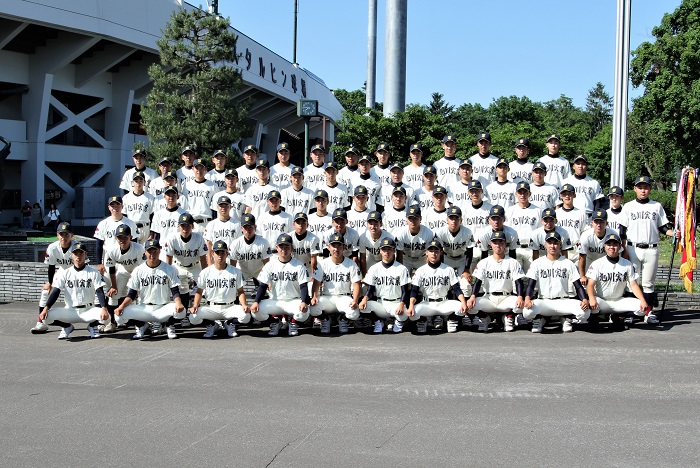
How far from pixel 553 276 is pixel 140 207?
6.93 metres

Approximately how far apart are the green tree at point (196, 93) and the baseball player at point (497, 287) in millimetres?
15523

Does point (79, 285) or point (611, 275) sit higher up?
point (611, 275)

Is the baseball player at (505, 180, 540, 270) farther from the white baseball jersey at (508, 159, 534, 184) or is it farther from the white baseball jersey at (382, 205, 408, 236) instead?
the white baseball jersey at (382, 205, 408, 236)

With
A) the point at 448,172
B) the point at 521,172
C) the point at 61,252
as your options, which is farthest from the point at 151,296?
the point at 521,172

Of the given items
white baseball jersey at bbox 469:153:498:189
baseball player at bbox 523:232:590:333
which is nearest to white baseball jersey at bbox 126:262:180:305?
baseball player at bbox 523:232:590:333

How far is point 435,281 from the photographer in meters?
11.6

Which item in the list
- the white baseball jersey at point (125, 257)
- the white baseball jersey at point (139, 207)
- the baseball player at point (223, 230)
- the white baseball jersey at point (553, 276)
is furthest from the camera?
the white baseball jersey at point (139, 207)

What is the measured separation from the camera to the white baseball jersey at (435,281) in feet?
37.9

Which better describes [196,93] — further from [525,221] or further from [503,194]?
[525,221]

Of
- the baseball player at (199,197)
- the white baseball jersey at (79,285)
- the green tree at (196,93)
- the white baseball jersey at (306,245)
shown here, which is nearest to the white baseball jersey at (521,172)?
the white baseball jersey at (306,245)

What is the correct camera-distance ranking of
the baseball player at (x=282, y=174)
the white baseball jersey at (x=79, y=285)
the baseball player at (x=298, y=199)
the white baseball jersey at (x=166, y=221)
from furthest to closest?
the baseball player at (x=282, y=174), the baseball player at (x=298, y=199), the white baseball jersey at (x=166, y=221), the white baseball jersey at (x=79, y=285)

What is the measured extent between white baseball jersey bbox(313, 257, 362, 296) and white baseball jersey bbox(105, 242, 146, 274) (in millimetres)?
2771

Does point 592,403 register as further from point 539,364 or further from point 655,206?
point 655,206

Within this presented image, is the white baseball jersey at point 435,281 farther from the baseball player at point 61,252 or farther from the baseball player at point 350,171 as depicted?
the baseball player at point 61,252
